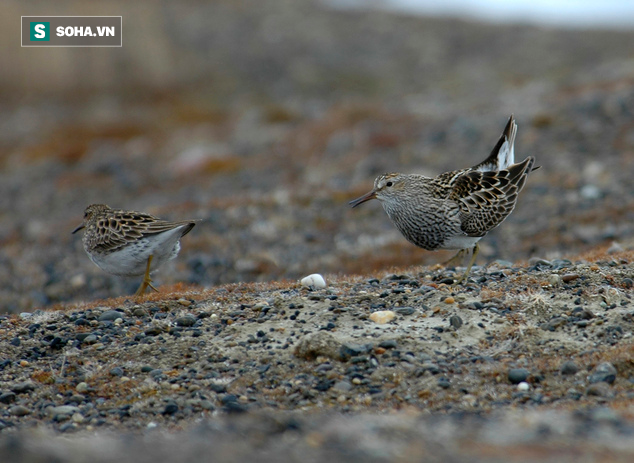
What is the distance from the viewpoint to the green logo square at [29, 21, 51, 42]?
4497 cm

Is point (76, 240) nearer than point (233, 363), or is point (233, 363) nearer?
point (233, 363)

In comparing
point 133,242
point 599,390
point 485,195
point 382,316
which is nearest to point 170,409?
point 382,316

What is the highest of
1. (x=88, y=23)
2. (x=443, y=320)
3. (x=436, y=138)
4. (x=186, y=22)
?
(x=186, y=22)

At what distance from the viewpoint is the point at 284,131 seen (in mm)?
35688

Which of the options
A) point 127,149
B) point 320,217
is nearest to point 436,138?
point 320,217

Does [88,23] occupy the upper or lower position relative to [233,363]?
upper

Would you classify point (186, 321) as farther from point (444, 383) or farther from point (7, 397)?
point (444, 383)

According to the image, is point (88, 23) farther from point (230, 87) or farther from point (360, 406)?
point (360, 406)

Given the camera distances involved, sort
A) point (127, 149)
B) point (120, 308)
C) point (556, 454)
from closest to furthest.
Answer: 1. point (556, 454)
2. point (120, 308)
3. point (127, 149)

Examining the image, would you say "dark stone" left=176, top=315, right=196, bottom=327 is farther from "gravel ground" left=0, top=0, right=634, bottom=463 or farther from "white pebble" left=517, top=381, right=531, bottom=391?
"white pebble" left=517, top=381, right=531, bottom=391

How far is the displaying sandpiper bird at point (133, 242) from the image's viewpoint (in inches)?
466

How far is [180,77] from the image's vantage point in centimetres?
4862

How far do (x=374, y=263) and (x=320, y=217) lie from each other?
4055 millimetres

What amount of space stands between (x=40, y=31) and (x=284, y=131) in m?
21.0
